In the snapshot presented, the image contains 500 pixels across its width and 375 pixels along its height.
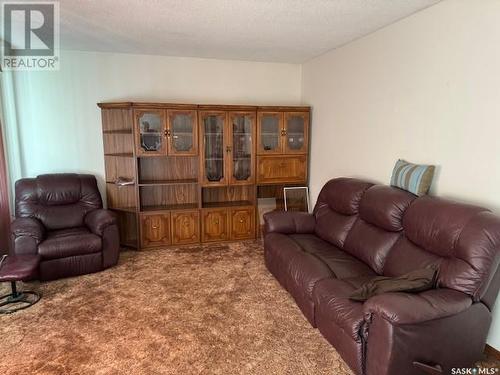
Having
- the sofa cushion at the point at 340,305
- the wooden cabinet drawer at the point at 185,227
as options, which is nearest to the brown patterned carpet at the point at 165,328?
the sofa cushion at the point at 340,305

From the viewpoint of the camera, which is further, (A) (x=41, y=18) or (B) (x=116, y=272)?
(B) (x=116, y=272)

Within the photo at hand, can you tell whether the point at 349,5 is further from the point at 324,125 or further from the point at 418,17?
the point at 324,125

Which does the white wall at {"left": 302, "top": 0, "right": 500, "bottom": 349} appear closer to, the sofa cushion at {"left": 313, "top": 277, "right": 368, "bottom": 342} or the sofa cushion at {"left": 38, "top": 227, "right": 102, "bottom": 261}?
the sofa cushion at {"left": 313, "top": 277, "right": 368, "bottom": 342}

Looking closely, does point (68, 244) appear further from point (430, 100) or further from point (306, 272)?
point (430, 100)

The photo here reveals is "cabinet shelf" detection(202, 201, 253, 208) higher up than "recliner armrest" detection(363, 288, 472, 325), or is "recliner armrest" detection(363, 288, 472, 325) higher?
"cabinet shelf" detection(202, 201, 253, 208)

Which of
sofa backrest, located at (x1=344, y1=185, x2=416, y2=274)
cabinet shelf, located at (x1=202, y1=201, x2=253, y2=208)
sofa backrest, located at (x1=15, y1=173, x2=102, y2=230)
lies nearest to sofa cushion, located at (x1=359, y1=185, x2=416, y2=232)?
sofa backrest, located at (x1=344, y1=185, x2=416, y2=274)

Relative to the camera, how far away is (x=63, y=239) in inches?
131

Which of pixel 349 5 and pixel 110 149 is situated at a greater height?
pixel 349 5

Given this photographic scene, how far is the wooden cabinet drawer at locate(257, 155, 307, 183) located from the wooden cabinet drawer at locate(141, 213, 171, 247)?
138cm

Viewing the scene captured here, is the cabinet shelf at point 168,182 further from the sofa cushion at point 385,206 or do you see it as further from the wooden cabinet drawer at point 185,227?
the sofa cushion at point 385,206

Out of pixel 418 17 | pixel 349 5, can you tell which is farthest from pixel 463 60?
pixel 349 5

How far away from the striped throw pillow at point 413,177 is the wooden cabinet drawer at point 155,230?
2.79 metres

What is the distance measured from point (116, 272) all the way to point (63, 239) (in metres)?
0.64

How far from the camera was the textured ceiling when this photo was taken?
8.34 ft
